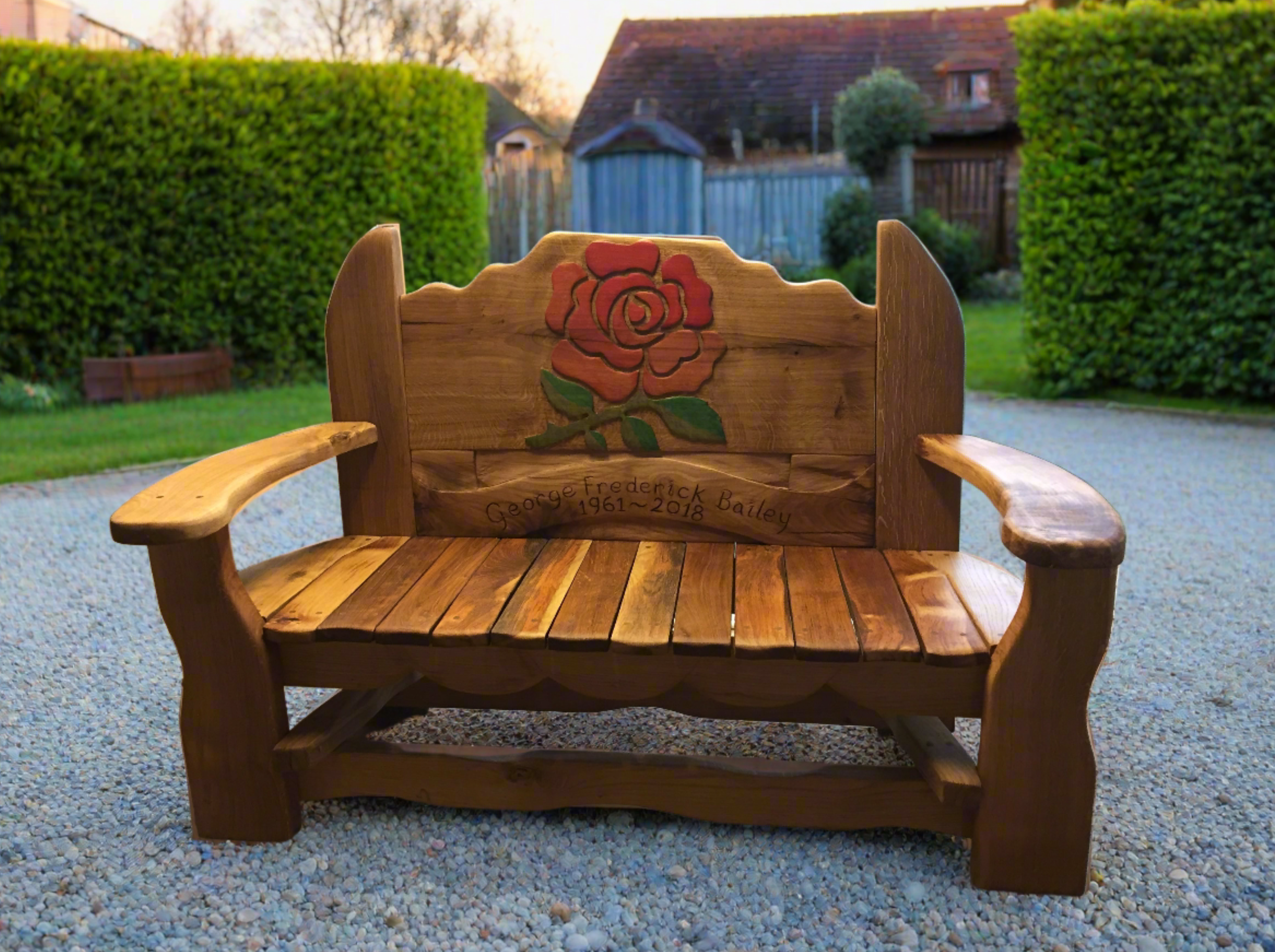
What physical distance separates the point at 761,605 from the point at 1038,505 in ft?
1.56

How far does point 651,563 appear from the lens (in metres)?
2.08

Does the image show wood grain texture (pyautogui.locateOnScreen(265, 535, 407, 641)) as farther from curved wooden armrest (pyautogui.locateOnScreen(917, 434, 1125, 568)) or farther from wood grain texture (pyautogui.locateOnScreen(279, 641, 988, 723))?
curved wooden armrest (pyautogui.locateOnScreen(917, 434, 1125, 568))

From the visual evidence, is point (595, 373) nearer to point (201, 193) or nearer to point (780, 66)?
point (201, 193)

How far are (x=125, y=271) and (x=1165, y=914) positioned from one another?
283 inches

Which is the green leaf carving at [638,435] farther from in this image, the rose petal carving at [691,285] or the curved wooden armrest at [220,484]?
the curved wooden armrest at [220,484]

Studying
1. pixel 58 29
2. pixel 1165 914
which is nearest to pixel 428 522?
pixel 1165 914

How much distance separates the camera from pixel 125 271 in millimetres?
7199

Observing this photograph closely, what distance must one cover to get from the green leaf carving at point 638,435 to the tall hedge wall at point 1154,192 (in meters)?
5.43

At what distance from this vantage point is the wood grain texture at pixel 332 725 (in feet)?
6.21

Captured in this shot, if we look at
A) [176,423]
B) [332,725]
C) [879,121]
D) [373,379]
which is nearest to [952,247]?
[879,121]

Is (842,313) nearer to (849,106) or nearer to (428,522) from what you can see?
(428,522)

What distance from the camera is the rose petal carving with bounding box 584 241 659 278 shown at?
2.12m

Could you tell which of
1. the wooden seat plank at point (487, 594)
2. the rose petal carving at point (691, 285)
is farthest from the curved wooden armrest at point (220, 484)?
the rose petal carving at point (691, 285)

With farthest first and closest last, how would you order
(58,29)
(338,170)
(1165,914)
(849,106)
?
(849,106) → (58,29) → (338,170) → (1165,914)
